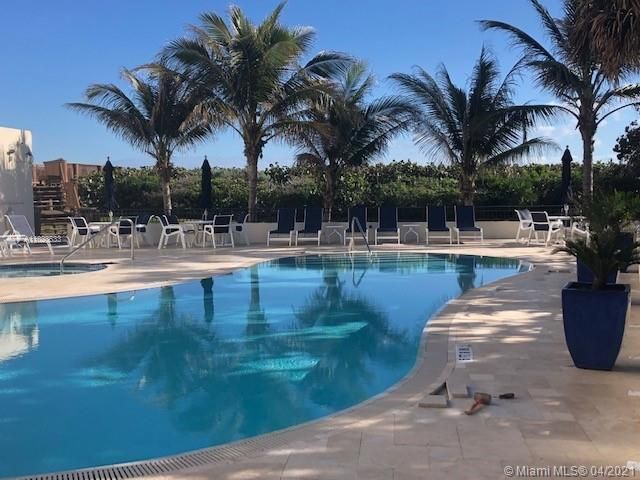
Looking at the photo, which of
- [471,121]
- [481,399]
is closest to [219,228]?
[471,121]

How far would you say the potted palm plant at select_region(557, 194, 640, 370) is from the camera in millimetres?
4469

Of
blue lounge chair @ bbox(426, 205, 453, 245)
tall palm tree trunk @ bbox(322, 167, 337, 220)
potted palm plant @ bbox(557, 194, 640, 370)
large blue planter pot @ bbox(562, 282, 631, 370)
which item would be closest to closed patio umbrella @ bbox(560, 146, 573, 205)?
blue lounge chair @ bbox(426, 205, 453, 245)

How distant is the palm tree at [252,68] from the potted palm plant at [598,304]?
12.6 metres

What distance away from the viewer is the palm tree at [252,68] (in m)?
16.1

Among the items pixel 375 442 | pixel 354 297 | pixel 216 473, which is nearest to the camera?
pixel 216 473

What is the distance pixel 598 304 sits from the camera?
176 inches

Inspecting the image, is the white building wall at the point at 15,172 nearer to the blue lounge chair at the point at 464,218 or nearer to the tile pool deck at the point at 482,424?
the blue lounge chair at the point at 464,218

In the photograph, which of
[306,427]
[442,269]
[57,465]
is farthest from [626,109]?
[57,465]

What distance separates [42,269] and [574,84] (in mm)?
12869

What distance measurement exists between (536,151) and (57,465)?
1643 cm

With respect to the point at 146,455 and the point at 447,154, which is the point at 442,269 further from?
the point at 146,455

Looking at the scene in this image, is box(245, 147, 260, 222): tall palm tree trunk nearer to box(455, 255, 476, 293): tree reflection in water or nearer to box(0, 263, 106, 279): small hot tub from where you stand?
box(0, 263, 106, 279): small hot tub

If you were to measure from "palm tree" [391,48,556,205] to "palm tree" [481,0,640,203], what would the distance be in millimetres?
1475

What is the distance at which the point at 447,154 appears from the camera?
712 inches
